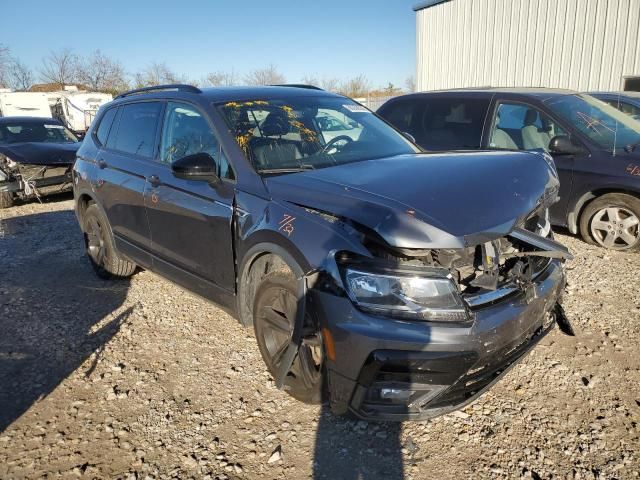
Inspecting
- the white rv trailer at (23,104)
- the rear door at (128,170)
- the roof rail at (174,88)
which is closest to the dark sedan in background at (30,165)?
the rear door at (128,170)

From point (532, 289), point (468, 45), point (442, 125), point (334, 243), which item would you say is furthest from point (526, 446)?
point (468, 45)

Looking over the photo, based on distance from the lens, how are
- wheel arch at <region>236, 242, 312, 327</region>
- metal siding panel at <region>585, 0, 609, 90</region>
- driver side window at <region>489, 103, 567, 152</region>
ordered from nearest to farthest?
wheel arch at <region>236, 242, 312, 327</region>
driver side window at <region>489, 103, 567, 152</region>
metal siding panel at <region>585, 0, 609, 90</region>

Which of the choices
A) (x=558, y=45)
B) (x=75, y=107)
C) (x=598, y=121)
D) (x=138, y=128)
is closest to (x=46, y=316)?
(x=138, y=128)

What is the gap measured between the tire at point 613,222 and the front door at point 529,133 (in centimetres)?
25

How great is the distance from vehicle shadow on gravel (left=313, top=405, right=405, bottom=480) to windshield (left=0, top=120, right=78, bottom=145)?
908 centimetres

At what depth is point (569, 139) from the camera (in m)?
5.02

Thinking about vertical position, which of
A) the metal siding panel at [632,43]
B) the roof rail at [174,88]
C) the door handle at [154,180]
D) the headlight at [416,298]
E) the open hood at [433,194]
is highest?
the metal siding panel at [632,43]

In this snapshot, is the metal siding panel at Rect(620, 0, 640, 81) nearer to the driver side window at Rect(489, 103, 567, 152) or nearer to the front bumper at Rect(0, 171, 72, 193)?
the driver side window at Rect(489, 103, 567, 152)

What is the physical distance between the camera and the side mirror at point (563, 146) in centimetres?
491

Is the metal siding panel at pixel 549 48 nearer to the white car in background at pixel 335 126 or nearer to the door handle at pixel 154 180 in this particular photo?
the white car in background at pixel 335 126

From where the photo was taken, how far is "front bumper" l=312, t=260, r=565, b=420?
6.88 ft

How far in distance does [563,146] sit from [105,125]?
4554 mm

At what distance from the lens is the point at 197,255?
3287 mm

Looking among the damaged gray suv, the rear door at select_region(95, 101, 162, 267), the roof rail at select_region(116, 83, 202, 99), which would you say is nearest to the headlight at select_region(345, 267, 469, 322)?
the damaged gray suv
